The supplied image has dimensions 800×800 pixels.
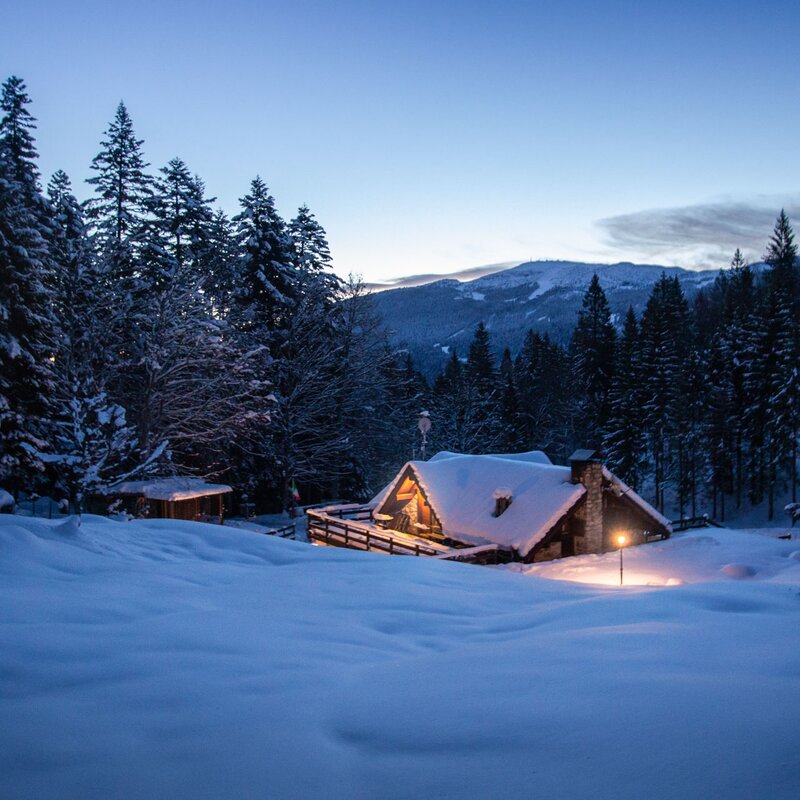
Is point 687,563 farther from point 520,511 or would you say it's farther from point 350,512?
point 350,512

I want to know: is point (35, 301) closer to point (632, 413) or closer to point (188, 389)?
point (188, 389)

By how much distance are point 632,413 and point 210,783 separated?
4441cm

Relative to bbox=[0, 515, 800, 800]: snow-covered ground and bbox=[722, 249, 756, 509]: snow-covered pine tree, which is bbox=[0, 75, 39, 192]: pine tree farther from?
bbox=[722, 249, 756, 509]: snow-covered pine tree

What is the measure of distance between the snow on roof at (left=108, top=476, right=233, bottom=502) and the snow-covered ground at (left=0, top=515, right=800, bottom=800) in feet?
47.0

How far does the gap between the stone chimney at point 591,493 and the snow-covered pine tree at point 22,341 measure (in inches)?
716

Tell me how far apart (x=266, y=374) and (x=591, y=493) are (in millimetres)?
18248

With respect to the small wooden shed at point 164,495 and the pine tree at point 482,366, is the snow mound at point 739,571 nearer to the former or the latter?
the small wooden shed at point 164,495

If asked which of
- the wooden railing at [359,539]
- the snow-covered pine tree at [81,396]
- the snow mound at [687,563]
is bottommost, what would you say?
the snow mound at [687,563]

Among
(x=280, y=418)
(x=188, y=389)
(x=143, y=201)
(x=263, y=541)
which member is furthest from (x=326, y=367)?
(x=263, y=541)

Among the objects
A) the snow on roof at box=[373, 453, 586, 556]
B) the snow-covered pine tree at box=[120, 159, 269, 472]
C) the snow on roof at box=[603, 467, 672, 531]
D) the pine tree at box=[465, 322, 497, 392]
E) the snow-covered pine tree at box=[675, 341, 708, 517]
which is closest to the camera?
the snow on roof at box=[373, 453, 586, 556]

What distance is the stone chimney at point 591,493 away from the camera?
65.9 feet

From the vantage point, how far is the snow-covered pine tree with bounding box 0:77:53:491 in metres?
19.4

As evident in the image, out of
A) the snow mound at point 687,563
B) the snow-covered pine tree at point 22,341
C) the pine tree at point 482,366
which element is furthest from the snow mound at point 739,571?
the pine tree at point 482,366

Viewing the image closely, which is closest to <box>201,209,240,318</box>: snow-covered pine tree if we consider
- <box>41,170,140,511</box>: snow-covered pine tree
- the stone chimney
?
<box>41,170,140,511</box>: snow-covered pine tree
